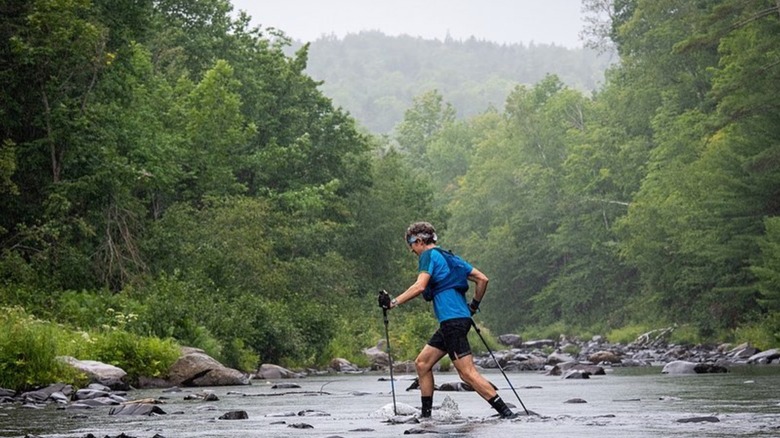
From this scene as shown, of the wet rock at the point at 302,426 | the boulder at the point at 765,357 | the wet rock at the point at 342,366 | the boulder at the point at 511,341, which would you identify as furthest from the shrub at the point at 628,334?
the wet rock at the point at 302,426

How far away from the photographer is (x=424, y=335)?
4606 centimetres

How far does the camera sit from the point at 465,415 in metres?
15.3

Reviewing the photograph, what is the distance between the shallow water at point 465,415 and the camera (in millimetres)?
12602

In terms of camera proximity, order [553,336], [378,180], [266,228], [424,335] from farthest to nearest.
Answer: [553,336] < [378,180] < [266,228] < [424,335]

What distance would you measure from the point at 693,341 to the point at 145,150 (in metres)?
24.8

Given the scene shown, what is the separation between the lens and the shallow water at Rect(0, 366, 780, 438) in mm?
12602

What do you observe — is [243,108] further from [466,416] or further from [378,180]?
[466,416]

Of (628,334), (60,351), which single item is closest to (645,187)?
(628,334)

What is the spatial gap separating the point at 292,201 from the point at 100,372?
34.6m

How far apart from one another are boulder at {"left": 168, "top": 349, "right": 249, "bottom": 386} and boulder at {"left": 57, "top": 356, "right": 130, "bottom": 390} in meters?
2.68

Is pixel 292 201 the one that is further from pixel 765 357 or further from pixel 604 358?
pixel 765 357

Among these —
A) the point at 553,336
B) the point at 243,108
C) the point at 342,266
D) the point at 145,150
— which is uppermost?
the point at 243,108

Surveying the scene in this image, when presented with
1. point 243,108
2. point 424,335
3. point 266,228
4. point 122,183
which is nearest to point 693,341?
point 424,335

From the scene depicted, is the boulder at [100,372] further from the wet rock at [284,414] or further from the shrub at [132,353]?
the wet rock at [284,414]
